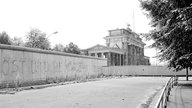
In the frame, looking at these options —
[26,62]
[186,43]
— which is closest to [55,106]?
[186,43]

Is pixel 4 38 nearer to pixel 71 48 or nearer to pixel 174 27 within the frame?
pixel 71 48

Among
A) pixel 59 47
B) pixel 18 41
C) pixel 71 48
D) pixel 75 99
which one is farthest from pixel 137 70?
pixel 75 99

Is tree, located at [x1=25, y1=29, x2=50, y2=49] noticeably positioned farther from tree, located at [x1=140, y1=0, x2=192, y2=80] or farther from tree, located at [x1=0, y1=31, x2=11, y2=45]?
tree, located at [x1=140, y1=0, x2=192, y2=80]

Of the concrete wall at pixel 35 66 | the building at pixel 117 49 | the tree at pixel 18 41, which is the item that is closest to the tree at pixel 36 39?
the tree at pixel 18 41

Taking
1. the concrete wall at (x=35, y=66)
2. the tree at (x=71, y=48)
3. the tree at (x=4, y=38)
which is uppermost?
the tree at (x=4, y=38)

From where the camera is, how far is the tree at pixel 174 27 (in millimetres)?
9236

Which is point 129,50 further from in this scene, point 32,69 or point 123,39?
point 32,69

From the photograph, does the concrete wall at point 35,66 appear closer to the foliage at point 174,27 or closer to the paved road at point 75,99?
the paved road at point 75,99

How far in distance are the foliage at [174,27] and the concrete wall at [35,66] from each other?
37.9 ft

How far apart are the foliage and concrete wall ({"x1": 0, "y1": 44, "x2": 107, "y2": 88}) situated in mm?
11553

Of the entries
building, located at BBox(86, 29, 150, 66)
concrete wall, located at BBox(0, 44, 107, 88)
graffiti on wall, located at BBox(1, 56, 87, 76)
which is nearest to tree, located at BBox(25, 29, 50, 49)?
building, located at BBox(86, 29, 150, 66)

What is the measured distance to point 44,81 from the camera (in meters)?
23.8

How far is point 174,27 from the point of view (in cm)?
Answer: 1108

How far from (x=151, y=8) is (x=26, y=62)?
12330mm
